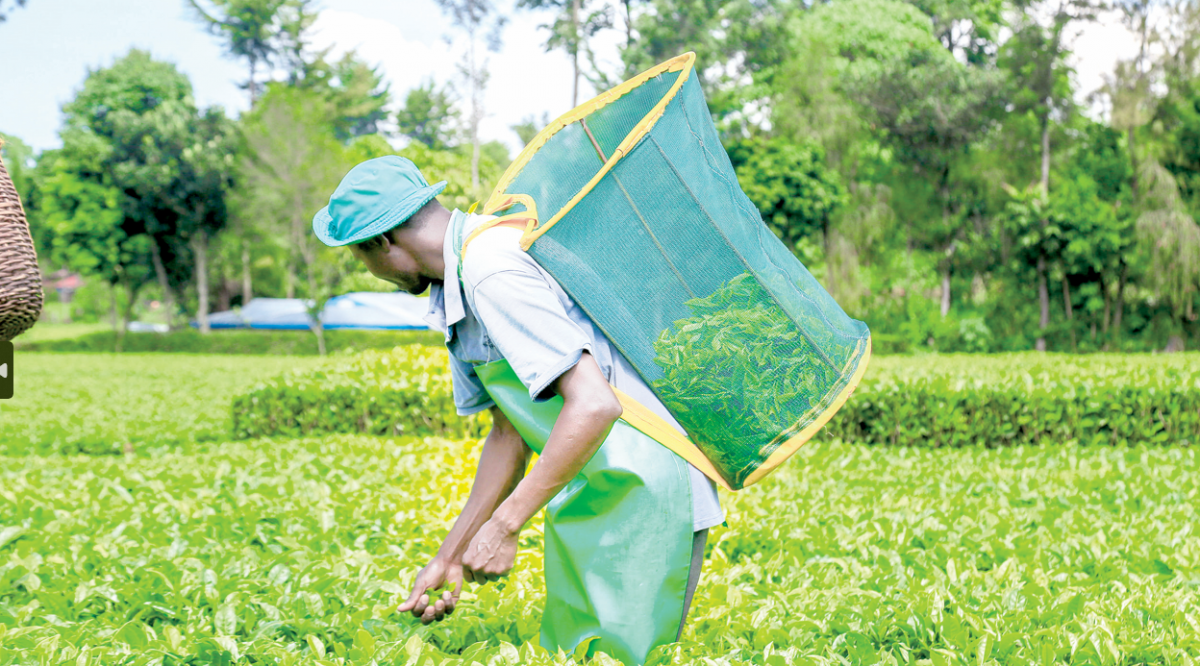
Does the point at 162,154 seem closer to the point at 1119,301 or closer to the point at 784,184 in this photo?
the point at 784,184

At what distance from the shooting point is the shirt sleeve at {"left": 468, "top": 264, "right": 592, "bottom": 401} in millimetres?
1486

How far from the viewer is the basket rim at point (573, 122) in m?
1.60

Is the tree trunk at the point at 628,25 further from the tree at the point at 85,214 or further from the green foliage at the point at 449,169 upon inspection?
the tree at the point at 85,214

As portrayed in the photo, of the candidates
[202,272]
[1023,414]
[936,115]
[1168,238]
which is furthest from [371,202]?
[202,272]

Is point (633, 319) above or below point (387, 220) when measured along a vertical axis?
below

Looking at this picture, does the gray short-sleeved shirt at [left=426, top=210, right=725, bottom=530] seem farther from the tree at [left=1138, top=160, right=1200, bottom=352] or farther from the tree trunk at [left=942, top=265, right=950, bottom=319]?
the tree trunk at [left=942, top=265, right=950, bottom=319]

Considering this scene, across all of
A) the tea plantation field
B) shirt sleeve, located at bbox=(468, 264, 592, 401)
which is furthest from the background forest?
shirt sleeve, located at bbox=(468, 264, 592, 401)

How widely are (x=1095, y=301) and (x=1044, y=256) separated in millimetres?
1541

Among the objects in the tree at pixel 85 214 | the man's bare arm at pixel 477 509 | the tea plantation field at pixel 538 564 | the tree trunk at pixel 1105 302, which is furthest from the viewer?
the tree at pixel 85 214

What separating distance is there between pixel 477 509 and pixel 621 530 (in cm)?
51

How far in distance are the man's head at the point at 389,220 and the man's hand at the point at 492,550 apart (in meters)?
0.54

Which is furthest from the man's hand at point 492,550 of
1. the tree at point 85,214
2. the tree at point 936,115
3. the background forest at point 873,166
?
the tree at point 85,214

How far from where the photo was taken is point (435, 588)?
6.59 feet

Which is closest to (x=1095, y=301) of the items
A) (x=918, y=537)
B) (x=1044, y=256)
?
(x=1044, y=256)
